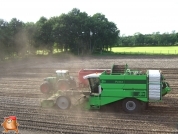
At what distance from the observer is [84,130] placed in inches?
361

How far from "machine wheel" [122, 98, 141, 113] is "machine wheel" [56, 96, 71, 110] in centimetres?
274

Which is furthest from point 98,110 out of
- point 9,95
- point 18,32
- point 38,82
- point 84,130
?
point 18,32

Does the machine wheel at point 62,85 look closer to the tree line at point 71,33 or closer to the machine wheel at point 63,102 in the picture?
the machine wheel at point 63,102

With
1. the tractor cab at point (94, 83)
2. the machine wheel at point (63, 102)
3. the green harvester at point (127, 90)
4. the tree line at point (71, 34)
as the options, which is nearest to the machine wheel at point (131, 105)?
the green harvester at point (127, 90)

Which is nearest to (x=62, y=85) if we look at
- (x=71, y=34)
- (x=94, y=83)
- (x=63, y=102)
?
(x=63, y=102)

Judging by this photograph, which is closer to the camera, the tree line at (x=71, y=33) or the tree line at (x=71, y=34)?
the tree line at (x=71, y=34)

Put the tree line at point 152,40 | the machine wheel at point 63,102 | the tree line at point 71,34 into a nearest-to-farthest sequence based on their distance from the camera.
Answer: the machine wheel at point 63,102 → the tree line at point 71,34 → the tree line at point 152,40

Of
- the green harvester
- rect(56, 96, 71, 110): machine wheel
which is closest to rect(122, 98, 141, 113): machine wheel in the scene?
the green harvester

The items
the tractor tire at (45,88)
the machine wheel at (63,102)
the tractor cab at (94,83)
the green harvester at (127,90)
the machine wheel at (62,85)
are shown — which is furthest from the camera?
the tractor tire at (45,88)

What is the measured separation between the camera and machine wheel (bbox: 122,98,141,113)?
1095 centimetres

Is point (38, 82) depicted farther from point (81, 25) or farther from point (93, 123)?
point (81, 25)

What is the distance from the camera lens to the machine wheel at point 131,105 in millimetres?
10953

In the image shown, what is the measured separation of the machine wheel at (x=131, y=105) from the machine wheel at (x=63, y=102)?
2739mm

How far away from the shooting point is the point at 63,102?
463 inches
